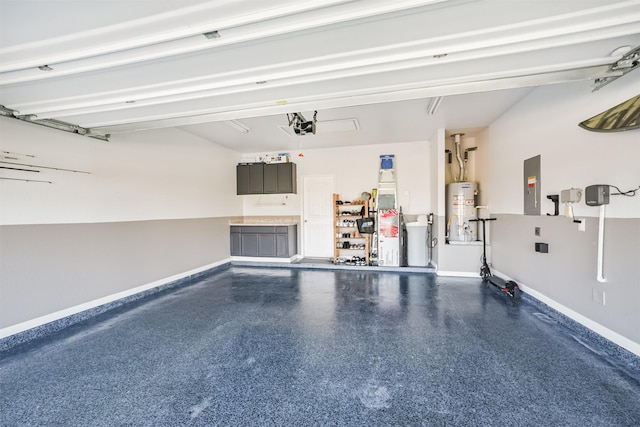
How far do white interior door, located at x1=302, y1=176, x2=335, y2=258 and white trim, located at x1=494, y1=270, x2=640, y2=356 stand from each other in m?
3.95

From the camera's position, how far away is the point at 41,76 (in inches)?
72.1

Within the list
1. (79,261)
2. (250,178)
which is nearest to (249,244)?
(250,178)

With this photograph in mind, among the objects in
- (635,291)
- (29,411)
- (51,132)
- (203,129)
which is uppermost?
(203,129)

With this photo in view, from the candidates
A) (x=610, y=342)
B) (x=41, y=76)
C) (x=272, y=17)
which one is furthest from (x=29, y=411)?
(x=610, y=342)

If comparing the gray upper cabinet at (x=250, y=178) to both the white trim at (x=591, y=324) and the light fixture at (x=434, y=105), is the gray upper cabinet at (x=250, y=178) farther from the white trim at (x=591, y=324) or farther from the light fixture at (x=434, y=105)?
the white trim at (x=591, y=324)

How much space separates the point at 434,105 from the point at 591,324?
3.05m

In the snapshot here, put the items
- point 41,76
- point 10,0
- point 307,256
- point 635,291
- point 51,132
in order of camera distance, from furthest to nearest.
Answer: point 307,256 < point 51,132 < point 635,291 < point 41,76 < point 10,0

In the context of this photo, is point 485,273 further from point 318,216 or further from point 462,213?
point 318,216

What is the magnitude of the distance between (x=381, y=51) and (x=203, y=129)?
12.6 ft

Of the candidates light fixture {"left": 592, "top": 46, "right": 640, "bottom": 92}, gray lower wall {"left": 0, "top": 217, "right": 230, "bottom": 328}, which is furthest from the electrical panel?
gray lower wall {"left": 0, "top": 217, "right": 230, "bottom": 328}

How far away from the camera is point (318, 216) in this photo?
244 inches

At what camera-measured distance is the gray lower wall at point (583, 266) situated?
2.03 meters

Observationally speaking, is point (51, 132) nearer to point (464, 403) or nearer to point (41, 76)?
point (41, 76)

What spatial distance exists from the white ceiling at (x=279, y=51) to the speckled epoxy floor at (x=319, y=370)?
2.39 meters
